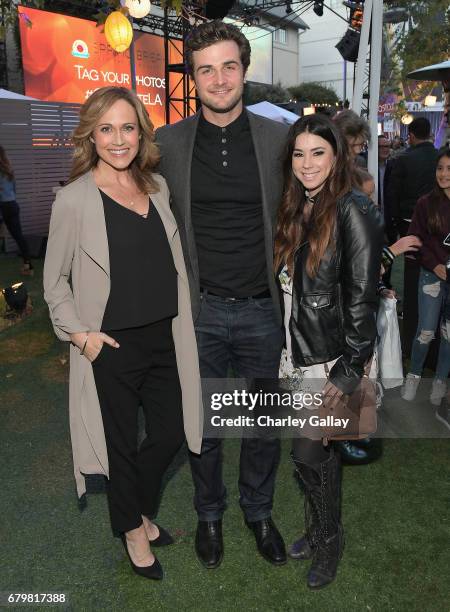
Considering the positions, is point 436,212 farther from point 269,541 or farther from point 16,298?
point 16,298

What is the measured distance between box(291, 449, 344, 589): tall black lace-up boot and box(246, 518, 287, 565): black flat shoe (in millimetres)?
169

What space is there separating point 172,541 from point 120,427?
0.82m

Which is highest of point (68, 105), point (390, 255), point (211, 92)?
point (68, 105)

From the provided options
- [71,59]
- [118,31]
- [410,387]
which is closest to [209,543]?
[410,387]

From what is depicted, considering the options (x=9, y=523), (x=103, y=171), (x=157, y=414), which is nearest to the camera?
(x=103, y=171)

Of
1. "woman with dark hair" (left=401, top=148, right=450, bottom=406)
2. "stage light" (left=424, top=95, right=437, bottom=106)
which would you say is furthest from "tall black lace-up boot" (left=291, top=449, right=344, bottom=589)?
"stage light" (left=424, top=95, right=437, bottom=106)

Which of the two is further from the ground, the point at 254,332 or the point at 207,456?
the point at 254,332

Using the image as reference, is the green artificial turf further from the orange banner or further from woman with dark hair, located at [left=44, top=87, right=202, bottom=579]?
the orange banner

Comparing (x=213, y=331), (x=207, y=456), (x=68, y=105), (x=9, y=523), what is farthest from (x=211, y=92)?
(x=68, y=105)

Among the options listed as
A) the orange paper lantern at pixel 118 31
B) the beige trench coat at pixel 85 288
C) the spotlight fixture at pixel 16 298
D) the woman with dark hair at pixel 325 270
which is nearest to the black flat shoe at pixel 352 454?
the woman with dark hair at pixel 325 270

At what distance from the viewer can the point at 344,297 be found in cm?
230

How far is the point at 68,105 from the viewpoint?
12.3 metres

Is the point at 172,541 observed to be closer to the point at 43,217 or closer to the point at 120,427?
the point at 120,427

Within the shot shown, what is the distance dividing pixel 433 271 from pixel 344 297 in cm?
222
